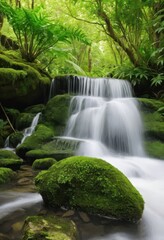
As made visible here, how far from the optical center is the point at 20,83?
7148mm

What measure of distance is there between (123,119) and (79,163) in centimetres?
388

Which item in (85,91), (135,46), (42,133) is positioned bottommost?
(42,133)

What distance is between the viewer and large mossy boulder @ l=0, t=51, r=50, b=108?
6.79 m

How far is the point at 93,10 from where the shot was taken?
8438mm

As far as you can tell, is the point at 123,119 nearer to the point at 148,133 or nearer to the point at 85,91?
the point at 148,133

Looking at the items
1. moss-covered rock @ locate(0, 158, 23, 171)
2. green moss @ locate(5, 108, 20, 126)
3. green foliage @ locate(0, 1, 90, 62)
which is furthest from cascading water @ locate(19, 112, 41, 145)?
green foliage @ locate(0, 1, 90, 62)

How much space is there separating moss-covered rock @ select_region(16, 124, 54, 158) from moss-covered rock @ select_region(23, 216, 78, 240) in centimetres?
316

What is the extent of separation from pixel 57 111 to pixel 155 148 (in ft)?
9.16

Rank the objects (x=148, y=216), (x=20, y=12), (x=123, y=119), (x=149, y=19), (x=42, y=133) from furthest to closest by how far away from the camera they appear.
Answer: (x=149, y=19) → (x=20, y=12) → (x=123, y=119) → (x=42, y=133) → (x=148, y=216)

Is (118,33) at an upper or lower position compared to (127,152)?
upper

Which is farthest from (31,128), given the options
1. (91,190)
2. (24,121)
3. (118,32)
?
(118,32)

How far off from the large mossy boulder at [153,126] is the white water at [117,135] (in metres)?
0.17

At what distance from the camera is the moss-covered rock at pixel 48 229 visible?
1.93m

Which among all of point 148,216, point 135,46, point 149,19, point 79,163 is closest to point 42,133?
point 79,163
